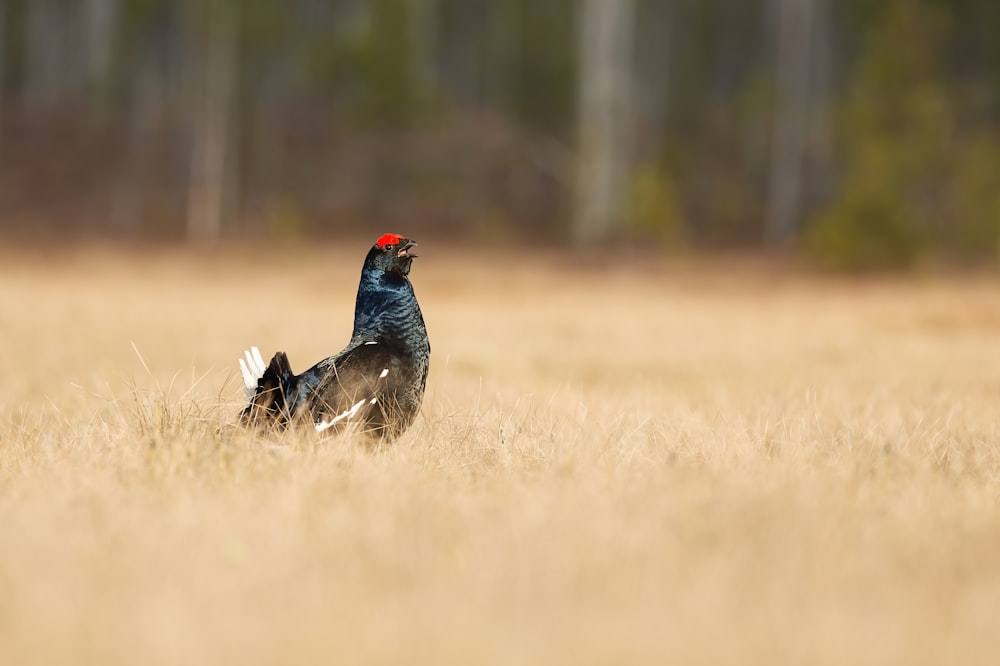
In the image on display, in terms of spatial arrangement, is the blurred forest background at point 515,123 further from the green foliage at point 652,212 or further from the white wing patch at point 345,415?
the white wing patch at point 345,415

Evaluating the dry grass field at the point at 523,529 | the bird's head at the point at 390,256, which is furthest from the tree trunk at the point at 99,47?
the bird's head at the point at 390,256

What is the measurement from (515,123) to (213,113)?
9.74 m

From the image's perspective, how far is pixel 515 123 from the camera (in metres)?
33.7

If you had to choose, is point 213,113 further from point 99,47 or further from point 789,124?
point 789,124

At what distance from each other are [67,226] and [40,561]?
28.3 meters

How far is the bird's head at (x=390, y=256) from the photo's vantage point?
4.79 m

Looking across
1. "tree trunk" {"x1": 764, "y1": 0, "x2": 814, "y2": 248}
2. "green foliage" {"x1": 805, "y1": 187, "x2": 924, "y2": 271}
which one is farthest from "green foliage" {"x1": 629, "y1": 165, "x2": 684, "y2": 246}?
"tree trunk" {"x1": 764, "y1": 0, "x2": 814, "y2": 248}

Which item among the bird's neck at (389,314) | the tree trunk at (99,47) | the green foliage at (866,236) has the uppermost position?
the tree trunk at (99,47)

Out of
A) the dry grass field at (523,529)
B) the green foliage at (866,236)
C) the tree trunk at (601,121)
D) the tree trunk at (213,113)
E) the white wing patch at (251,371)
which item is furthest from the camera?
the tree trunk at (213,113)

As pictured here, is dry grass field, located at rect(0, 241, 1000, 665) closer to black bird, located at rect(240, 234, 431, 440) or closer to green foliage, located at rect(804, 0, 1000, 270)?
black bird, located at rect(240, 234, 431, 440)

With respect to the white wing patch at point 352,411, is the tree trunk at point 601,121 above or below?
above

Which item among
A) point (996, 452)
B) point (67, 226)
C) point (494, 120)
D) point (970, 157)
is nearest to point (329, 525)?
point (996, 452)

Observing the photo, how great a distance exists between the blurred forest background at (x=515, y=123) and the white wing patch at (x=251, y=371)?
1451 cm

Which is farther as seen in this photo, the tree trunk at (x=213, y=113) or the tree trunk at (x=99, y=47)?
the tree trunk at (x=99, y=47)
